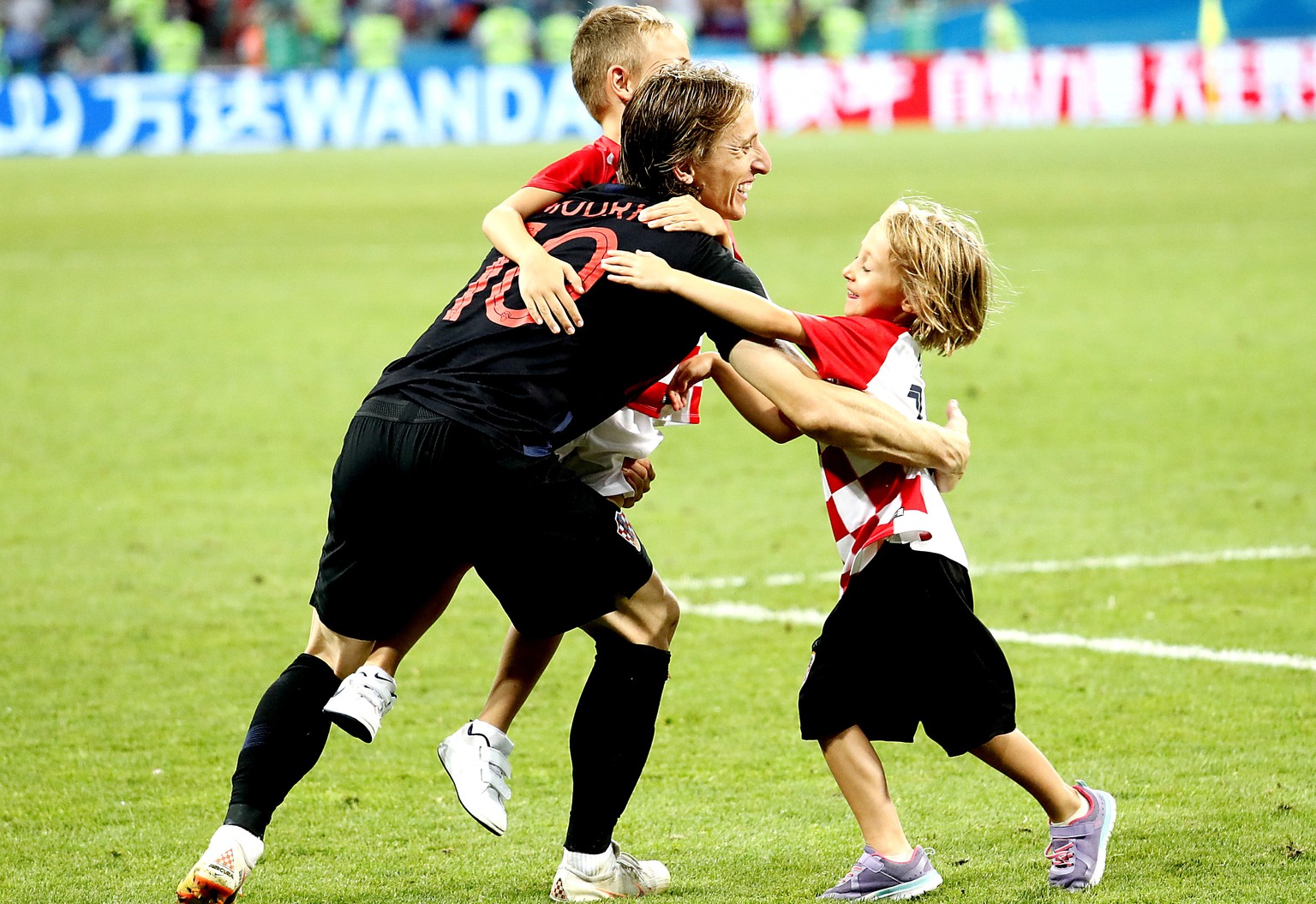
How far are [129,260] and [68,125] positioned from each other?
53.1ft

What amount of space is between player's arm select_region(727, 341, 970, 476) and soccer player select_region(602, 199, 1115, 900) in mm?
33

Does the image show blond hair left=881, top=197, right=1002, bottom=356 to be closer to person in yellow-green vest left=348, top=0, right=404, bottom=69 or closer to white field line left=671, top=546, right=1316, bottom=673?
white field line left=671, top=546, right=1316, bottom=673

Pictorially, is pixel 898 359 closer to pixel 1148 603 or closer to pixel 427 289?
pixel 1148 603

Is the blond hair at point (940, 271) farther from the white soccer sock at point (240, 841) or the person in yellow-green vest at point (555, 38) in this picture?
the person in yellow-green vest at point (555, 38)

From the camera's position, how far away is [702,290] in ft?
11.9

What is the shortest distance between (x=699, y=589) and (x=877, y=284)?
126 inches

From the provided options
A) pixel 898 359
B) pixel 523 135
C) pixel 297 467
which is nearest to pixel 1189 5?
pixel 523 135

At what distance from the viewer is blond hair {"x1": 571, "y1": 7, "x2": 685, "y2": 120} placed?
4.39 meters

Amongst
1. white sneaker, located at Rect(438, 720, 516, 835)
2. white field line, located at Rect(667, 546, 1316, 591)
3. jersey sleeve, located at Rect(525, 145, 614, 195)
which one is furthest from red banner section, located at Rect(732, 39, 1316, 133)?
white sneaker, located at Rect(438, 720, 516, 835)

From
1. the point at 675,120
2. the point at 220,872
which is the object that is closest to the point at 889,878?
the point at 220,872

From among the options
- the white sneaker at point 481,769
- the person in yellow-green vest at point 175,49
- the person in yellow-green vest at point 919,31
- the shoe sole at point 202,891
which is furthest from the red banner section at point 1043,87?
the shoe sole at point 202,891

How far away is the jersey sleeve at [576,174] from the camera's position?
13.7ft

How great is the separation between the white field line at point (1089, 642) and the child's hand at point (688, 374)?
2.33 meters

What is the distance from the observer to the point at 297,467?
30.5ft
